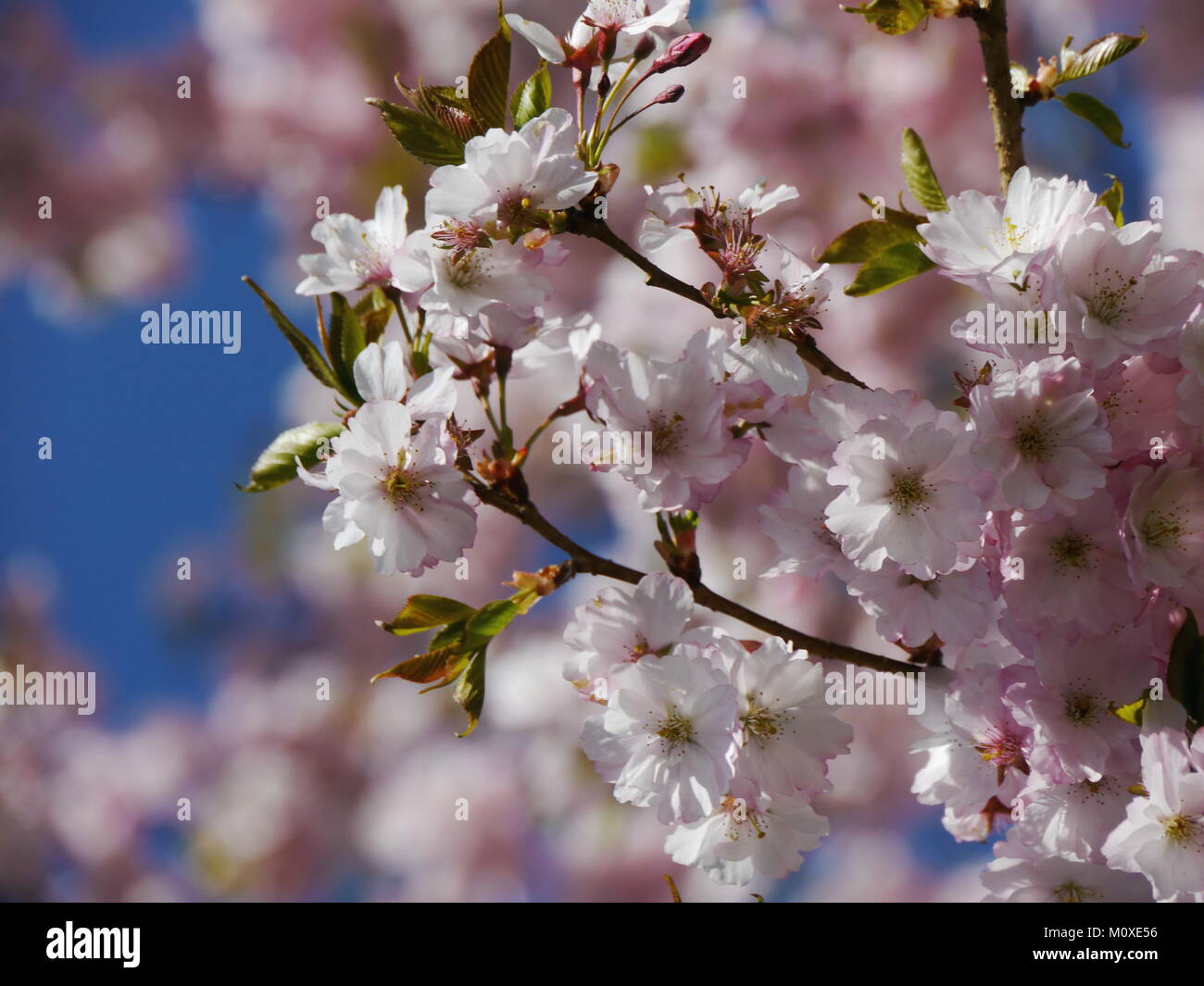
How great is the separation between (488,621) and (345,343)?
0.15 metres

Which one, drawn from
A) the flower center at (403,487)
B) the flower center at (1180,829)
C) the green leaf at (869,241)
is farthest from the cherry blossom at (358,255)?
the flower center at (1180,829)

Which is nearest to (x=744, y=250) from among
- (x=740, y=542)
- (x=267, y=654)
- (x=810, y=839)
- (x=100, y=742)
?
(x=810, y=839)

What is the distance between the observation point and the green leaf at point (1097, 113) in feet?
1.87

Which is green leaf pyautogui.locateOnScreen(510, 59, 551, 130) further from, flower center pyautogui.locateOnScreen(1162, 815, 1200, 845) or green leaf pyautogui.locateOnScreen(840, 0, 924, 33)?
flower center pyautogui.locateOnScreen(1162, 815, 1200, 845)

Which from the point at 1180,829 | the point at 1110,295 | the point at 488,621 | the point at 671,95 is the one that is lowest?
the point at 1180,829

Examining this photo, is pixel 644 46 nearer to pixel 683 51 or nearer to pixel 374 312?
pixel 683 51

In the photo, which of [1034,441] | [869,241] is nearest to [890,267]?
[869,241]

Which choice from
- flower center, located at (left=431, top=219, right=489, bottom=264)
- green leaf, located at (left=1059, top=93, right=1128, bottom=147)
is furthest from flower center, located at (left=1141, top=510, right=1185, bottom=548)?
flower center, located at (left=431, top=219, right=489, bottom=264)

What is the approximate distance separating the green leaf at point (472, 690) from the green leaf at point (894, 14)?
0.37 meters

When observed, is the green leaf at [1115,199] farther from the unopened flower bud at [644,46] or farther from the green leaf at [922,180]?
the unopened flower bud at [644,46]

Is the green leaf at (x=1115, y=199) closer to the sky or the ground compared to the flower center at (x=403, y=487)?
closer to the sky

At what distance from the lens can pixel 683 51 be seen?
1.63ft
